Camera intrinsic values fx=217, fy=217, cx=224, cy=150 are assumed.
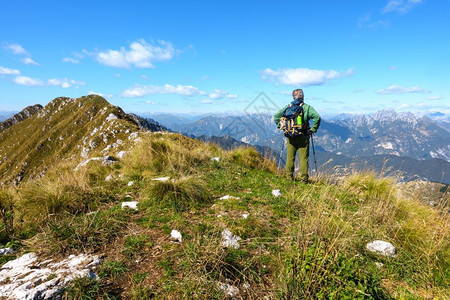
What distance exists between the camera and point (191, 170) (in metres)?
9.30

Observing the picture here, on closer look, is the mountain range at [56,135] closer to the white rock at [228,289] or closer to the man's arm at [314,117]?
the man's arm at [314,117]

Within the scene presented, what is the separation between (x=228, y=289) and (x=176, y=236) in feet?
5.89

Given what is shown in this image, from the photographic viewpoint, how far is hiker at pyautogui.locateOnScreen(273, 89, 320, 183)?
9.67 metres

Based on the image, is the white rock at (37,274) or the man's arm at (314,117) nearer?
the white rock at (37,274)

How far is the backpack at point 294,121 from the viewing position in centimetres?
966

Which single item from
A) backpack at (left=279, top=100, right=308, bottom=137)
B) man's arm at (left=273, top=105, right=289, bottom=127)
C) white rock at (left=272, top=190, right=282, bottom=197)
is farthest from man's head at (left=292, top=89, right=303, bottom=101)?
white rock at (left=272, top=190, right=282, bottom=197)

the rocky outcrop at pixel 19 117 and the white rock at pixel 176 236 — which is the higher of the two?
the rocky outcrop at pixel 19 117

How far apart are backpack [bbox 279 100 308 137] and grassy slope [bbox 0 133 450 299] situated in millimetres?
2965

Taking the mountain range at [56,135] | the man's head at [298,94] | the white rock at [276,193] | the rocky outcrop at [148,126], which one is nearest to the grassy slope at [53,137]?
the mountain range at [56,135]

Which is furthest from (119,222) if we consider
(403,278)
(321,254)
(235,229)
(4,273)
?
(403,278)

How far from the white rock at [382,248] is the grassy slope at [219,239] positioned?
0.43 ft

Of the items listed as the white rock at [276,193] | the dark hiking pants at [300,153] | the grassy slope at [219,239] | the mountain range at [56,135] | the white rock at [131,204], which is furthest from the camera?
the mountain range at [56,135]

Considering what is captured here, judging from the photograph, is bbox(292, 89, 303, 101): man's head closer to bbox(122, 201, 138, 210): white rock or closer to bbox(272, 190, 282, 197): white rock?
bbox(272, 190, 282, 197): white rock

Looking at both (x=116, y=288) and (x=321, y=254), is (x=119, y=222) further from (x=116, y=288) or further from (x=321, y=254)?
(x=321, y=254)
